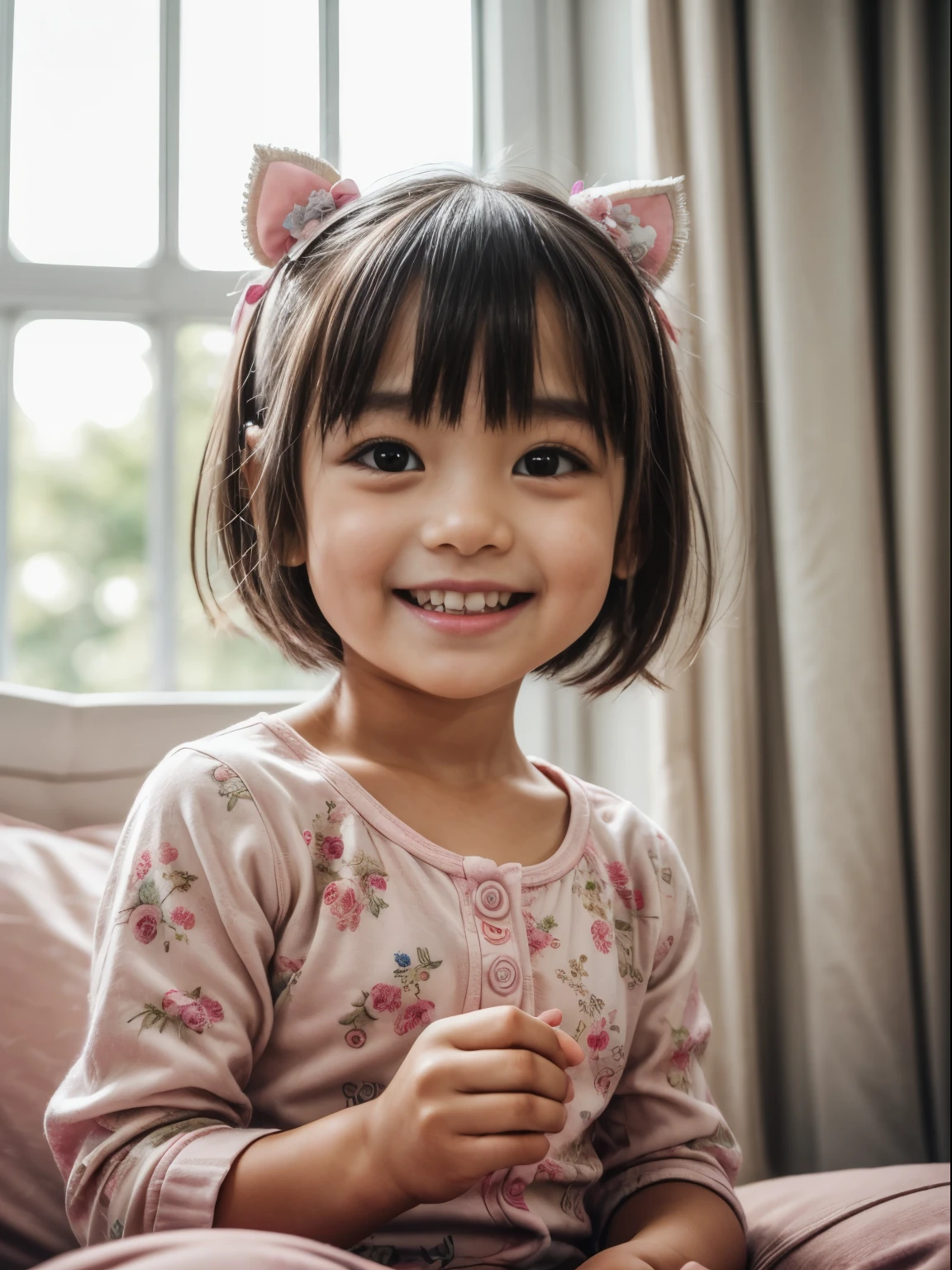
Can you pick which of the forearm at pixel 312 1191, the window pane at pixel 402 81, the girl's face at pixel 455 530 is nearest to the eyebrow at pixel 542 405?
the girl's face at pixel 455 530

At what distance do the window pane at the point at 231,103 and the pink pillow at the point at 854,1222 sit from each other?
131 cm

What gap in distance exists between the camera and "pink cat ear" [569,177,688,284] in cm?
97

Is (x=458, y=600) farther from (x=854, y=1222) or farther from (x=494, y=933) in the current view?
(x=854, y=1222)

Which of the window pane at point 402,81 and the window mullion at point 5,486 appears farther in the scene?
the window pane at point 402,81

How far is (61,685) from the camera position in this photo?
2129mm

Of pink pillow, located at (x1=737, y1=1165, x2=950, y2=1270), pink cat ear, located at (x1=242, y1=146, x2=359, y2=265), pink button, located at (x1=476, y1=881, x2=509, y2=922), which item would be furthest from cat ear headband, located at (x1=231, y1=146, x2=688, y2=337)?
pink pillow, located at (x1=737, y1=1165, x2=950, y2=1270)

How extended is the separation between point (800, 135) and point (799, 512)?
46 cm

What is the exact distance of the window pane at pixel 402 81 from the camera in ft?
5.41

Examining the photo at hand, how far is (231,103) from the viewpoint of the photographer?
5.35ft

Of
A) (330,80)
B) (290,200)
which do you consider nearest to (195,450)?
(330,80)

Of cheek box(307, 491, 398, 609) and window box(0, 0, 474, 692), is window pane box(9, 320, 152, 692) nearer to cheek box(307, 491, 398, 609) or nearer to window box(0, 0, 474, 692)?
window box(0, 0, 474, 692)

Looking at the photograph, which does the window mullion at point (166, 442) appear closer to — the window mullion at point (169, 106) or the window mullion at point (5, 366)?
the window mullion at point (169, 106)

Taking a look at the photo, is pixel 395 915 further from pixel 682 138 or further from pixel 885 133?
pixel 885 133

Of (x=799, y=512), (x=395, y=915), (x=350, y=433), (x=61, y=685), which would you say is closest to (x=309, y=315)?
(x=350, y=433)
